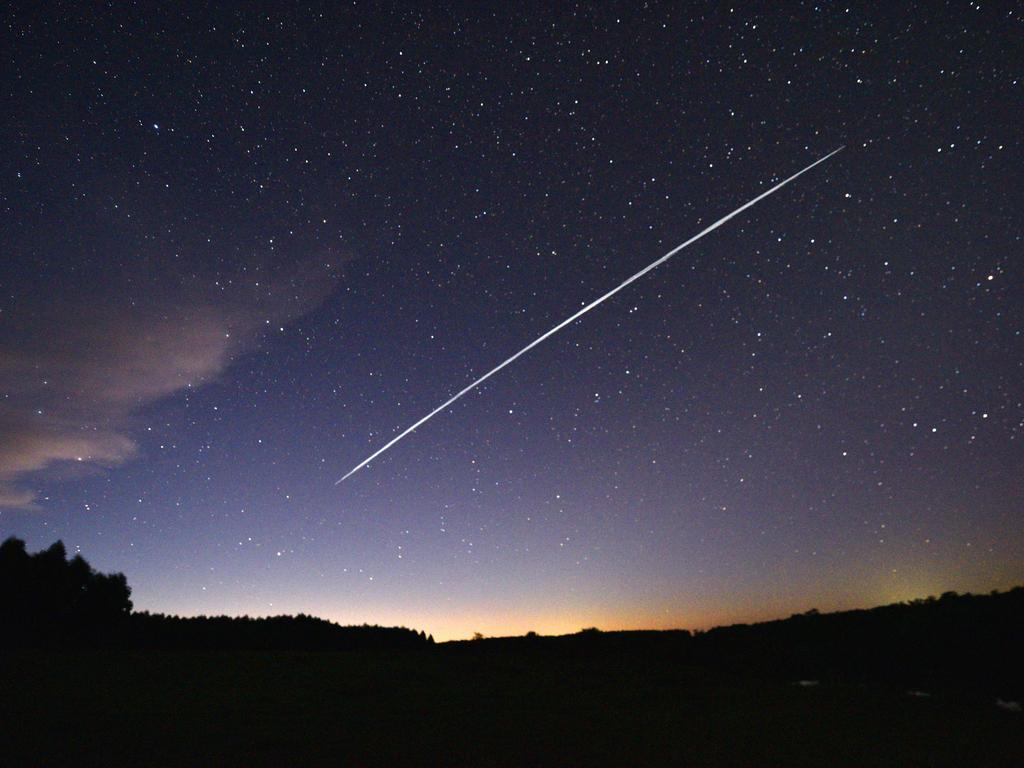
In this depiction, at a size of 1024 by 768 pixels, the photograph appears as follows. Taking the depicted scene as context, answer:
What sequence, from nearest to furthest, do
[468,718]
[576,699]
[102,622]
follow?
[468,718] < [576,699] < [102,622]

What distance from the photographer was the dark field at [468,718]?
7156 mm

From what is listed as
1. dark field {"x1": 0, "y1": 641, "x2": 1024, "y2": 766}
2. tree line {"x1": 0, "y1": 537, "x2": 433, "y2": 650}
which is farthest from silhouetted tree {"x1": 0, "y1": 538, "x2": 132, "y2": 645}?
dark field {"x1": 0, "y1": 641, "x2": 1024, "y2": 766}

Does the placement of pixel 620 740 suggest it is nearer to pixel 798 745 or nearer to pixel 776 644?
pixel 798 745

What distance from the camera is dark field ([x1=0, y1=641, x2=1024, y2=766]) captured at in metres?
7.16

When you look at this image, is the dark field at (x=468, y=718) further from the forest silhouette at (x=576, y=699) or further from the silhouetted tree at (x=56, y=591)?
the silhouetted tree at (x=56, y=591)

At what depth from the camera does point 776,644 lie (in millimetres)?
15359

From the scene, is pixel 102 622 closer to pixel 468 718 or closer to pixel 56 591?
pixel 56 591

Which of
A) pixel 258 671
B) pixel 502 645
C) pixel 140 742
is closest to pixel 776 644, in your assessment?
pixel 502 645

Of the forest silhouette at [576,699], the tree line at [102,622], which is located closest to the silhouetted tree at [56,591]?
the tree line at [102,622]

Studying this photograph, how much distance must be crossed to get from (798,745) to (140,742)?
7.68 metres

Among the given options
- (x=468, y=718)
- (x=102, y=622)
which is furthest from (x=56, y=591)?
(x=468, y=718)

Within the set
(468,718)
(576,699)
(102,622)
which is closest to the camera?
(468,718)

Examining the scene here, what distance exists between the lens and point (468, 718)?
935 centimetres

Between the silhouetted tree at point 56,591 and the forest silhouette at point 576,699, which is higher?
the silhouetted tree at point 56,591
